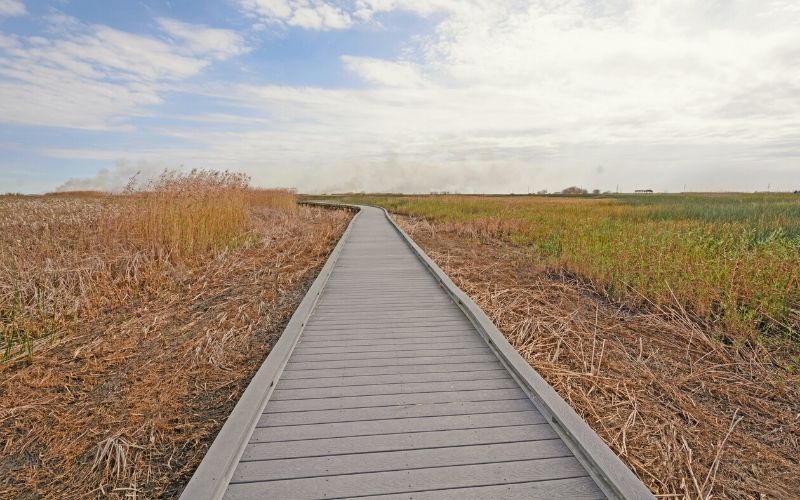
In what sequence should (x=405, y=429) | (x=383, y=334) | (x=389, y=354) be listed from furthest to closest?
1. (x=383, y=334)
2. (x=389, y=354)
3. (x=405, y=429)

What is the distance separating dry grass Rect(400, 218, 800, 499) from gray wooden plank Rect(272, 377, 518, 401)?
0.77 meters

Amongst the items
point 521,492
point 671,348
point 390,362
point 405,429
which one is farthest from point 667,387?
point 405,429

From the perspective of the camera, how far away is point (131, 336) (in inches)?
185

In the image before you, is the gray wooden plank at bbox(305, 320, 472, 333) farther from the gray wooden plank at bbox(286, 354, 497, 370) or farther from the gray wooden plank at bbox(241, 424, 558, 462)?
the gray wooden plank at bbox(241, 424, 558, 462)

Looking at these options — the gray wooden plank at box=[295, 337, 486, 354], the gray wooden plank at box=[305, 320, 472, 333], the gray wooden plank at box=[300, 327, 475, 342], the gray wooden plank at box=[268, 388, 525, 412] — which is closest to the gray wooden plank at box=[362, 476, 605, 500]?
the gray wooden plank at box=[268, 388, 525, 412]

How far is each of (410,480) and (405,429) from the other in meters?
0.45

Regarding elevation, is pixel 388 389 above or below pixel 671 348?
above

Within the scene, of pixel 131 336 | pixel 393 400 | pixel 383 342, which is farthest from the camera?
pixel 131 336

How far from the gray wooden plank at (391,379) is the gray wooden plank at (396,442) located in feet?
2.25

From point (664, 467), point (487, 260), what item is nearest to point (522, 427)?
point (664, 467)

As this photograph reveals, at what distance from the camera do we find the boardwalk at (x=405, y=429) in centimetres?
217

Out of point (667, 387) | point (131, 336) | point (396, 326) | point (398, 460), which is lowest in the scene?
point (667, 387)

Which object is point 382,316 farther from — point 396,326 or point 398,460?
point 398,460

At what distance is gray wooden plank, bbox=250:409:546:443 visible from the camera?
8.42ft
